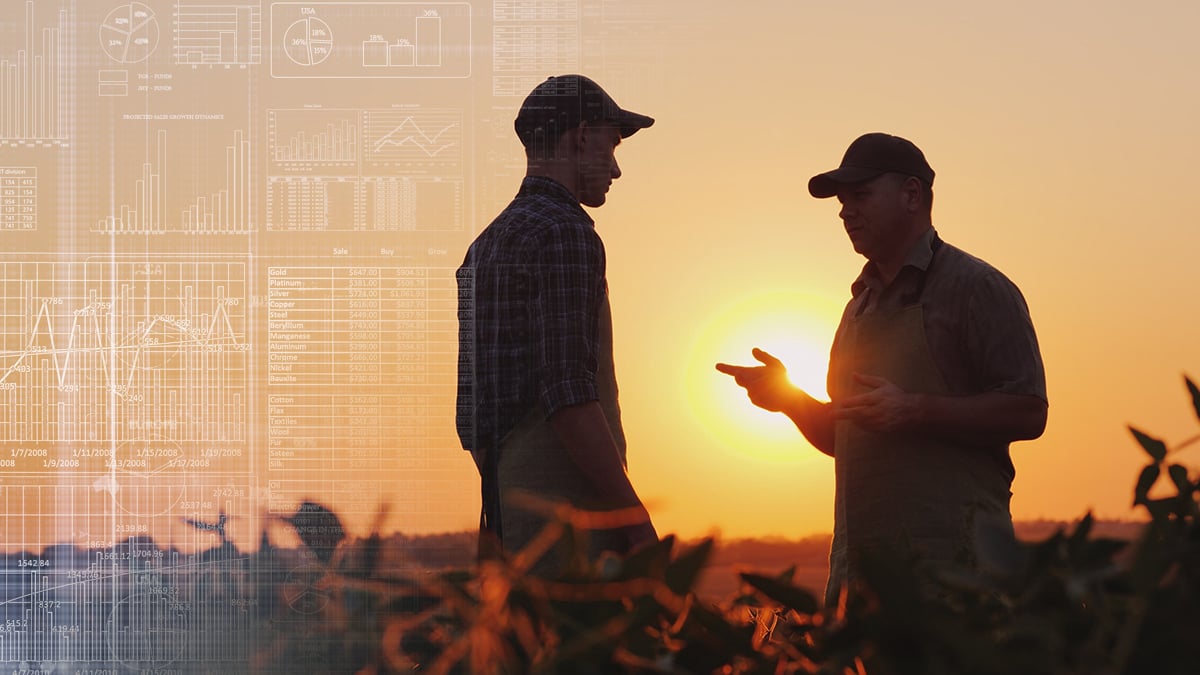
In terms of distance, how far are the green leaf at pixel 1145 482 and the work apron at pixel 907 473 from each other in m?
1.76

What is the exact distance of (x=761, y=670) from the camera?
0.61 m

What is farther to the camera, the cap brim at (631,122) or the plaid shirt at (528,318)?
the cap brim at (631,122)

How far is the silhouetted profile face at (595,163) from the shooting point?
2639 millimetres

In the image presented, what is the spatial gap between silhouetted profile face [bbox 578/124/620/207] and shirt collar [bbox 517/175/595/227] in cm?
5

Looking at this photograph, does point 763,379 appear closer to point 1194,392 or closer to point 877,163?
point 877,163

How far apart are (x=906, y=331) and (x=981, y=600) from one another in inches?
81.3

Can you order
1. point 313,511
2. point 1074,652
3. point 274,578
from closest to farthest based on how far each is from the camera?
point 1074,652
point 313,511
point 274,578

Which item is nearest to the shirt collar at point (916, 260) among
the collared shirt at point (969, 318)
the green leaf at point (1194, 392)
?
the collared shirt at point (969, 318)

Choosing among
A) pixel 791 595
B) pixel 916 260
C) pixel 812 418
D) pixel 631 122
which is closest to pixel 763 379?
pixel 812 418

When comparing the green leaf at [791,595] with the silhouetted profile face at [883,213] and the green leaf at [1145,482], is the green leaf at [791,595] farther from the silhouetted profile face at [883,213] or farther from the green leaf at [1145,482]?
→ the silhouetted profile face at [883,213]

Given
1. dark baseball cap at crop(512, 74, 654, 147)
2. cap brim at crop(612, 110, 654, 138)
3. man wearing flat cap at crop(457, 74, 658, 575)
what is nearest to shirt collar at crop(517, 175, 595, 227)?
man wearing flat cap at crop(457, 74, 658, 575)

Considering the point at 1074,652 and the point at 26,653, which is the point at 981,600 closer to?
Result: the point at 1074,652

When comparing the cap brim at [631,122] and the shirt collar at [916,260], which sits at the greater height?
the cap brim at [631,122]

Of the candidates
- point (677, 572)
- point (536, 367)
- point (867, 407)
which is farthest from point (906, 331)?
point (677, 572)
